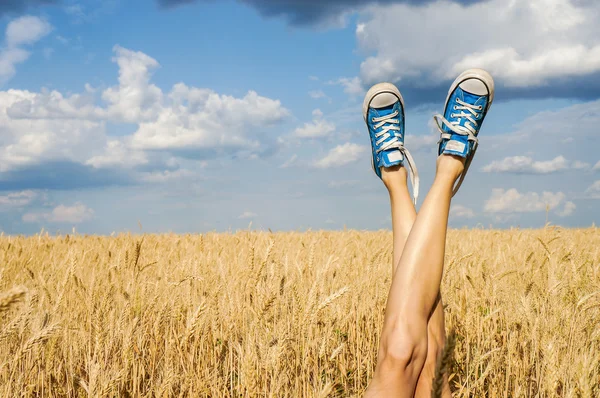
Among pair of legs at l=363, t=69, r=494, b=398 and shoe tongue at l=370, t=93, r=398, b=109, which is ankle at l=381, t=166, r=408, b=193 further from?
shoe tongue at l=370, t=93, r=398, b=109

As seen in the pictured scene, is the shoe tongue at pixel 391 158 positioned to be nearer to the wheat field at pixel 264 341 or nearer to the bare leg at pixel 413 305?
the bare leg at pixel 413 305

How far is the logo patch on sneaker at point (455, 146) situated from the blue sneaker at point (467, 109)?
23mm

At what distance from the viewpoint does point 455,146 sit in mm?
2498

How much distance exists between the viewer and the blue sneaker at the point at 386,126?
107 inches

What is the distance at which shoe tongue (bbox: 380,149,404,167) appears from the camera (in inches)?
105

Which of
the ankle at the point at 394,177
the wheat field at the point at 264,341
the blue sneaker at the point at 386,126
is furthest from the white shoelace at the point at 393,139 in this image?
the wheat field at the point at 264,341

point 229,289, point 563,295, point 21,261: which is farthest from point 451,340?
point 21,261

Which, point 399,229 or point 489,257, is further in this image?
point 489,257

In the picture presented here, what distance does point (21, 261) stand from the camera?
4.91 m

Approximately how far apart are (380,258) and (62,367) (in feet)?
8.77

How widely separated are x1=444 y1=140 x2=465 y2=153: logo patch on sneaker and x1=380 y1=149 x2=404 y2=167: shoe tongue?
28cm

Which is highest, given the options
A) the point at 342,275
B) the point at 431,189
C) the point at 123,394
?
the point at 431,189

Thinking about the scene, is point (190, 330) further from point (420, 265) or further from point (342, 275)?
point (342, 275)

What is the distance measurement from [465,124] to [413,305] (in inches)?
47.5
